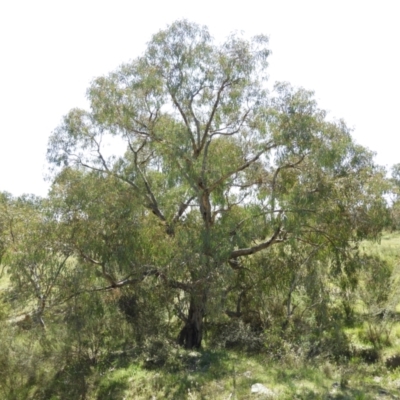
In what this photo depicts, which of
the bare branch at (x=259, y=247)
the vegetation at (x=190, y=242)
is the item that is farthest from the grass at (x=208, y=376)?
the bare branch at (x=259, y=247)

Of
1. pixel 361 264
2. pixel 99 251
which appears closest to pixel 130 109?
pixel 99 251

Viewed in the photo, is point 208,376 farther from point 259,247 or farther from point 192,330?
point 259,247

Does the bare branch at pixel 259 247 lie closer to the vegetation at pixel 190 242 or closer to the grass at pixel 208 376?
the vegetation at pixel 190 242

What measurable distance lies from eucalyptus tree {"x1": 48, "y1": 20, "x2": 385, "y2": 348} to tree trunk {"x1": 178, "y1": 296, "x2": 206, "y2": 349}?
0.10ft

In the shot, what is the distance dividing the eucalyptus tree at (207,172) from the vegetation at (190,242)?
4 centimetres

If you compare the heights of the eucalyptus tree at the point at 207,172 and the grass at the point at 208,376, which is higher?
the eucalyptus tree at the point at 207,172

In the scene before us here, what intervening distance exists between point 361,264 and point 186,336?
16.6 feet

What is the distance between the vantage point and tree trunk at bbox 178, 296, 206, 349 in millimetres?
12164

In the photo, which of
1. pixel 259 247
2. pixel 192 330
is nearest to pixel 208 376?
pixel 192 330

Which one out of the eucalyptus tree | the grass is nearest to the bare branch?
the eucalyptus tree

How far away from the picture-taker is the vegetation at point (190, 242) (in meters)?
10.5

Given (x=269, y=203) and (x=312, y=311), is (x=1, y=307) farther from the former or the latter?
(x=312, y=311)

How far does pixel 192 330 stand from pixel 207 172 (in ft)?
14.5

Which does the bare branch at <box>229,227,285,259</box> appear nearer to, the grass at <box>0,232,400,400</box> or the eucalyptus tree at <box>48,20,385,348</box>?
the eucalyptus tree at <box>48,20,385,348</box>
